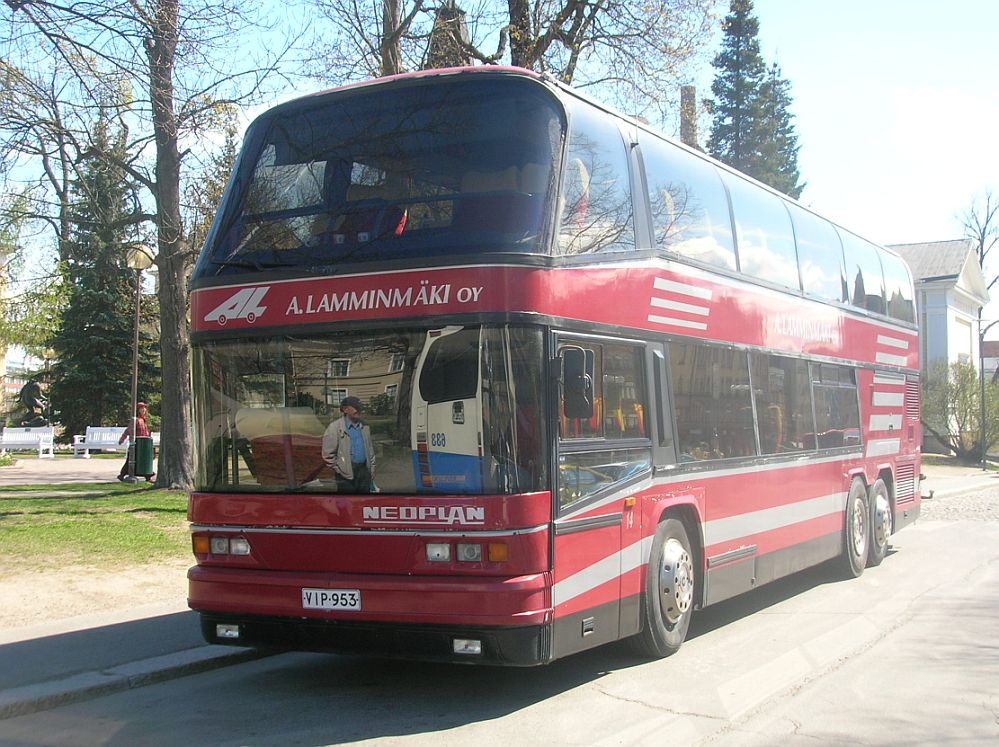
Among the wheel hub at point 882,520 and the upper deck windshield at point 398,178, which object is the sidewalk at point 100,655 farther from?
the wheel hub at point 882,520

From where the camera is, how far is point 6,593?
10.4 metres

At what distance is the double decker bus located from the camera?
6.72 m

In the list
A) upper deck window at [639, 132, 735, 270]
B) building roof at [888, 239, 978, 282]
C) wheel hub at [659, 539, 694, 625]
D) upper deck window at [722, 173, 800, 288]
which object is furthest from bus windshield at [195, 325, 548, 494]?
building roof at [888, 239, 978, 282]

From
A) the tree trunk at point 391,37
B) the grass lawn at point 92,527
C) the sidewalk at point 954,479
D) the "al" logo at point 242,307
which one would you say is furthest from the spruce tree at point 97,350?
the "al" logo at point 242,307

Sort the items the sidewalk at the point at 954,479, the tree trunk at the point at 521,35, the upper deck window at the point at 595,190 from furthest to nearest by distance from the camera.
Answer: the sidewalk at the point at 954,479, the tree trunk at the point at 521,35, the upper deck window at the point at 595,190

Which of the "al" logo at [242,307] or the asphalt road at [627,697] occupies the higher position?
the "al" logo at [242,307]

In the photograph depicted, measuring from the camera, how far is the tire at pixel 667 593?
26.6 feet

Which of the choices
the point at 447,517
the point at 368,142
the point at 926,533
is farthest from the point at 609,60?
the point at 447,517

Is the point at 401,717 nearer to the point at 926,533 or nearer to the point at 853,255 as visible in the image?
the point at 853,255

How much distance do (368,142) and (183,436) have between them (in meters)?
12.4

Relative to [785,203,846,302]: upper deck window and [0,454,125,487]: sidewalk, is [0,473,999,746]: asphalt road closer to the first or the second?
[785,203,846,302]: upper deck window

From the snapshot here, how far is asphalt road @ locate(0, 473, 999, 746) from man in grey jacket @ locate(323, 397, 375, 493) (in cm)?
148

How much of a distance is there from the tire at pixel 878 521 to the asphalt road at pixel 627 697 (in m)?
3.65

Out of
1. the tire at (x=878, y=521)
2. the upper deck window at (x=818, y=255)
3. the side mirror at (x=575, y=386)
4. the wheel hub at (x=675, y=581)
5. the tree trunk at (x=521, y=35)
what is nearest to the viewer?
the side mirror at (x=575, y=386)
